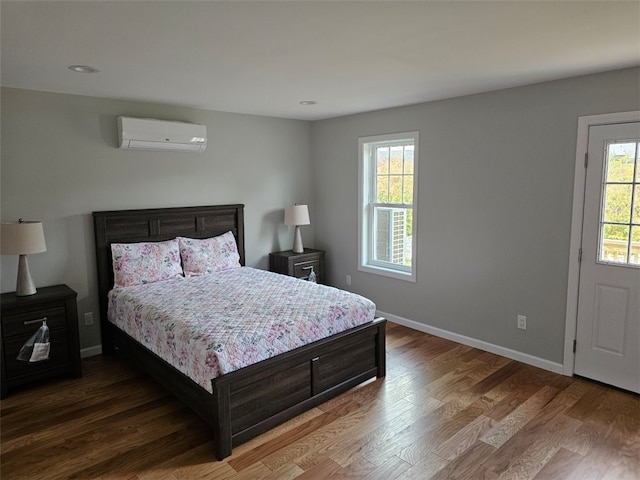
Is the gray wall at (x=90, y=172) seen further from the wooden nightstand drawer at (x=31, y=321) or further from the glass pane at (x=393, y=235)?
the glass pane at (x=393, y=235)

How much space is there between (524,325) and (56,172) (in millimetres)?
4143

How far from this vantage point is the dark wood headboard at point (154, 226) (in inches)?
151

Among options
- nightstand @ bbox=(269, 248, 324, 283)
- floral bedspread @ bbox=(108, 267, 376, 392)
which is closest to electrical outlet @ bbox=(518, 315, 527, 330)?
floral bedspread @ bbox=(108, 267, 376, 392)

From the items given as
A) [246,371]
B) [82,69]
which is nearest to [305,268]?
[246,371]

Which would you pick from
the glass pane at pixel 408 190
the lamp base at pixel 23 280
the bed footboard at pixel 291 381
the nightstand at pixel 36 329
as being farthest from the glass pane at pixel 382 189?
the lamp base at pixel 23 280

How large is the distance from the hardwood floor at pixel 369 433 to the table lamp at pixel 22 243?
81cm

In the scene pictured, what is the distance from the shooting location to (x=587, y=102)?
3080mm

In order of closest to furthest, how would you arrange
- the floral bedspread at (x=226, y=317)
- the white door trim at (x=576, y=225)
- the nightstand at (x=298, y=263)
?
the floral bedspread at (x=226, y=317) → the white door trim at (x=576, y=225) → the nightstand at (x=298, y=263)

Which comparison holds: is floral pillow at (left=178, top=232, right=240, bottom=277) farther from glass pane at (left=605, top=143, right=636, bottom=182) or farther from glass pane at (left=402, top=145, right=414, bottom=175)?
glass pane at (left=605, top=143, right=636, bottom=182)

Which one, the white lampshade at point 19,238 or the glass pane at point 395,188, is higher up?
the glass pane at point 395,188

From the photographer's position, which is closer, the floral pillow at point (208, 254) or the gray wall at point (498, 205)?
the gray wall at point (498, 205)

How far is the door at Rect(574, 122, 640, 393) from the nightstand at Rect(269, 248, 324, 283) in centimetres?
277

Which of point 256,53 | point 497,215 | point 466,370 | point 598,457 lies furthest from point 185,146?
point 598,457

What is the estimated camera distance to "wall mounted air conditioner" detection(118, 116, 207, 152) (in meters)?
3.77
